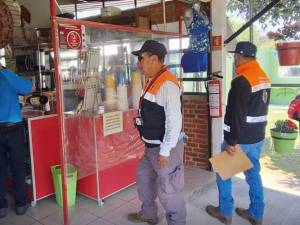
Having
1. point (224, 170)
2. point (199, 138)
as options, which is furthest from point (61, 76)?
point (199, 138)

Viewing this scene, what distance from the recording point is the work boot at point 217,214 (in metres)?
2.81

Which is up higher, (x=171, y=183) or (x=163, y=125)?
(x=163, y=125)

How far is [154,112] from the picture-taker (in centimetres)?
232

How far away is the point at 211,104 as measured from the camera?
3.74 m

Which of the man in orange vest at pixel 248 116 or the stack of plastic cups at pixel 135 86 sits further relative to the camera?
the stack of plastic cups at pixel 135 86

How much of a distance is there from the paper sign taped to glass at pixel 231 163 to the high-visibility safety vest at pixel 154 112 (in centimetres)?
64

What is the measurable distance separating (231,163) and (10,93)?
2.11m

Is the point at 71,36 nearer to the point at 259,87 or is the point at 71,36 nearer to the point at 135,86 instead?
the point at 135,86

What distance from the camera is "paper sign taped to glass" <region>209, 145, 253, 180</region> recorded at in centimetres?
260

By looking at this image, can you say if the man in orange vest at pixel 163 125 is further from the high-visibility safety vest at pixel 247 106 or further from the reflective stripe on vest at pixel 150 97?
the high-visibility safety vest at pixel 247 106

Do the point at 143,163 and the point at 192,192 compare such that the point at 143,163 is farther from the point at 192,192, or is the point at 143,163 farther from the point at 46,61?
the point at 46,61

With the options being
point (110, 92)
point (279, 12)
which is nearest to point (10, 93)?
point (110, 92)

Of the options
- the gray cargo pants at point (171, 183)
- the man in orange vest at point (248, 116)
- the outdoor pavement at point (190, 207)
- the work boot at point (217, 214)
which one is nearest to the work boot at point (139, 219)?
the outdoor pavement at point (190, 207)

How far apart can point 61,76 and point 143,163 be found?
3.35ft
